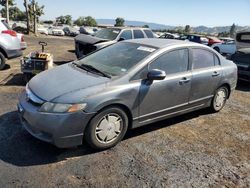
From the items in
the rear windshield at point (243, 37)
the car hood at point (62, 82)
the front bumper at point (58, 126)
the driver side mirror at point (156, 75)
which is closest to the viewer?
the front bumper at point (58, 126)

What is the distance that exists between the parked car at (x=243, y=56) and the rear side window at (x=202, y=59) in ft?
12.8

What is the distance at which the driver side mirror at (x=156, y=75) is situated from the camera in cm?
436

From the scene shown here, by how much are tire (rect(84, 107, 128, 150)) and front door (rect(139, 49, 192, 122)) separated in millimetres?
388

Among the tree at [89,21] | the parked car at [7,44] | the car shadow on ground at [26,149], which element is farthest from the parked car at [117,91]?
the tree at [89,21]

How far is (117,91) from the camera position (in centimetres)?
411

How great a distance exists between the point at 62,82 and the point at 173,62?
1.93 metres

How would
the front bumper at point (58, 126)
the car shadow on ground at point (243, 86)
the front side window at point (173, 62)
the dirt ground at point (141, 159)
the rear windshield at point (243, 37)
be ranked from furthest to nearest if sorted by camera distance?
the rear windshield at point (243, 37)
the car shadow on ground at point (243, 86)
the front side window at point (173, 62)
the front bumper at point (58, 126)
the dirt ground at point (141, 159)

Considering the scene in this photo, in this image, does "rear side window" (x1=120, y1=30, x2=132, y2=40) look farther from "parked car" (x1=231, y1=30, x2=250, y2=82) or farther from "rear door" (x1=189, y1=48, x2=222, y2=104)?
"rear door" (x1=189, y1=48, x2=222, y2=104)

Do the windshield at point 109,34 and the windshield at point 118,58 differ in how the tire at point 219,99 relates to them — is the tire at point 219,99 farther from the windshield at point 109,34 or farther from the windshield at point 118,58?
the windshield at point 109,34

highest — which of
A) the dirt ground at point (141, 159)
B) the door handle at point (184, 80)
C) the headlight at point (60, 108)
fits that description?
the door handle at point (184, 80)

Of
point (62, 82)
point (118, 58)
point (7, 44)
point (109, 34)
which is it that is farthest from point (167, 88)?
point (109, 34)

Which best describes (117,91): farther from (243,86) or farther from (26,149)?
(243,86)

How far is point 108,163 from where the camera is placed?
12.7ft

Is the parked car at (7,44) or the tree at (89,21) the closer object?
the parked car at (7,44)
